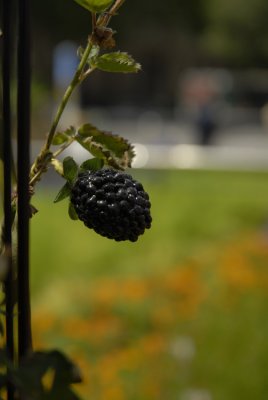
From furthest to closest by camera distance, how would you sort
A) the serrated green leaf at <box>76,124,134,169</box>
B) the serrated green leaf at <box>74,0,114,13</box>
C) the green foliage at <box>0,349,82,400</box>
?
the serrated green leaf at <box>76,124,134,169</box> → the serrated green leaf at <box>74,0,114,13</box> → the green foliage at <box>0,349,82,400</box>

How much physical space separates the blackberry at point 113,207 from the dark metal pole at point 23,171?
0.07 m

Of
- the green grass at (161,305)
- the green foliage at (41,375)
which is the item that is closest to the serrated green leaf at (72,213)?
the green foliage at (41,375)

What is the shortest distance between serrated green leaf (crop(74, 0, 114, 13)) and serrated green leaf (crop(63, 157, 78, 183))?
135mm

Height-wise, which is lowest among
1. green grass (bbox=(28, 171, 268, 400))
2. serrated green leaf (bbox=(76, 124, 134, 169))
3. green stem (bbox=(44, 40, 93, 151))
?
green grass (bbox=(28, 171, 268, 400))

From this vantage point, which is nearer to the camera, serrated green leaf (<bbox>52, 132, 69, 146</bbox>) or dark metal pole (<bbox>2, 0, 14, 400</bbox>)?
dark metal pole (<bbox>2, 0, 14, 400</bbox>)

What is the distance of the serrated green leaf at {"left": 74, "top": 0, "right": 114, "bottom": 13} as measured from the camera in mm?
784

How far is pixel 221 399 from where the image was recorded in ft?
11.2

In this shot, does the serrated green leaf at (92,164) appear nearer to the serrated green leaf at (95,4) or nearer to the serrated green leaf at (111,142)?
the serrated green leaf at (111,142)

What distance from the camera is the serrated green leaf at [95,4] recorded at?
784mm

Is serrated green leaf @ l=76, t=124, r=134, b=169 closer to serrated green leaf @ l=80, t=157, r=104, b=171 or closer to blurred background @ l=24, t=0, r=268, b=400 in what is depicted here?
serrated green leaf @ l=80, t=157, r=104, b=171

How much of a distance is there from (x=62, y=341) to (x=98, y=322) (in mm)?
390

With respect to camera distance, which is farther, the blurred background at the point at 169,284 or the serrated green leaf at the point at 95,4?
the blurred background at the point at 169,284

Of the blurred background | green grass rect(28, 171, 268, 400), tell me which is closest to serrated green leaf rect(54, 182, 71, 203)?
the blurred background

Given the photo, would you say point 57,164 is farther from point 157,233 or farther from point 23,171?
point 157,233
